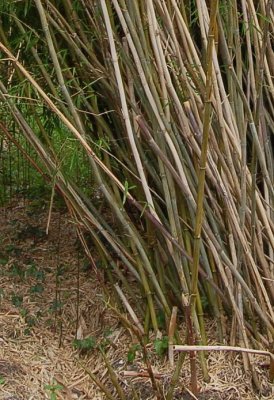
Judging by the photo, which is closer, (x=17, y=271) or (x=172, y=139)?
(x=172, y=139)

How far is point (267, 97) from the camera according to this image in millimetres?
2803

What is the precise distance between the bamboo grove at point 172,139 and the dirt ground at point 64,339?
0.15 metres

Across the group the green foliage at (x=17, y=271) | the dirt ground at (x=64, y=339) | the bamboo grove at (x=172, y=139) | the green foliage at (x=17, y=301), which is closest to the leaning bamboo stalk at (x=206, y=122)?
the bamboo grove at (x=172, y=139)

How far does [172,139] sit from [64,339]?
3.29ft

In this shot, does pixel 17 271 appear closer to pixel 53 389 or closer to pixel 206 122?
pixel 53 389

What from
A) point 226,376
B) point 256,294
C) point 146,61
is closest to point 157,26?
point 146,61

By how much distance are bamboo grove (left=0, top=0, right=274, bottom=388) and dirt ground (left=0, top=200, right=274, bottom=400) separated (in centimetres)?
15

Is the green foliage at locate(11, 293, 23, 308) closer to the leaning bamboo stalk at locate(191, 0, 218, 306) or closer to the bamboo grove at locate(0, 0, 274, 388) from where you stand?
the bamboo grove at locate(0, 0, 274, 388)

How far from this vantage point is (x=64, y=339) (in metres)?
2.98

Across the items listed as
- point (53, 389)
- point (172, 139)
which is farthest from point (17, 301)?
point (172, 139)

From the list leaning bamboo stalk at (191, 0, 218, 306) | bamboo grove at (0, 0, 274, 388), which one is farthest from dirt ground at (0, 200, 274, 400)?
leaning bamboo stalk at (191, 0, 218, 306)

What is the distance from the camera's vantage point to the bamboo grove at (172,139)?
8.00ft

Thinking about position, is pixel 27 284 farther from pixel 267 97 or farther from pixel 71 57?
pixel 267 97

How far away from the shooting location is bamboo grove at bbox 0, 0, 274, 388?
2.44m
